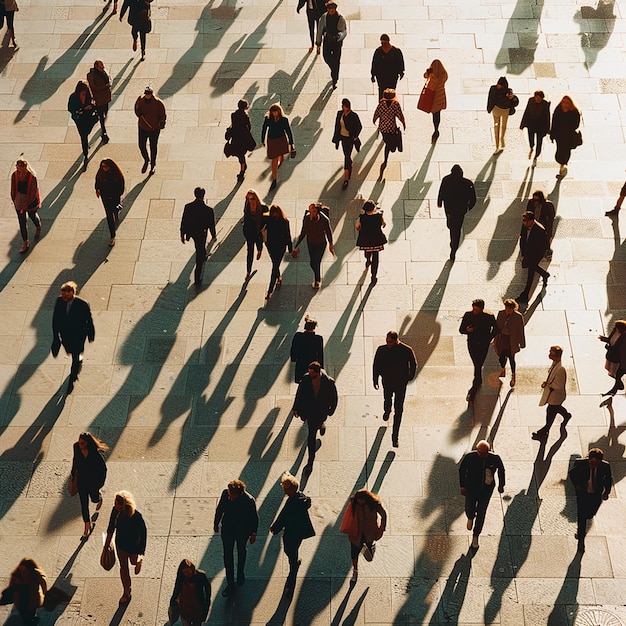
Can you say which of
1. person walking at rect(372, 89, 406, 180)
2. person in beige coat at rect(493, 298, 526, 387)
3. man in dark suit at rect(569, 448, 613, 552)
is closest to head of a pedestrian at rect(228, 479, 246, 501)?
man in dark suit at rect(569, 448, 613, 552)

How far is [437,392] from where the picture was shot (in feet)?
46.1

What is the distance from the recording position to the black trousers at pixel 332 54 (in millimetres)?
18500

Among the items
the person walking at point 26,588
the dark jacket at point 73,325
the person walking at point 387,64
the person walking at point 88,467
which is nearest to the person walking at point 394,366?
the person walking at point 88,467

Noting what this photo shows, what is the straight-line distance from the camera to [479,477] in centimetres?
1166

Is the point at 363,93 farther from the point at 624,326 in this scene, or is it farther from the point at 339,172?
the point at 624,326

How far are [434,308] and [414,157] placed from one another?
11.6 feet

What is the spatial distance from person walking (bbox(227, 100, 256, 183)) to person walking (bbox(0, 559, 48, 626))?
7.92 m

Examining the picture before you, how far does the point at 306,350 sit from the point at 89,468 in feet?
9.58

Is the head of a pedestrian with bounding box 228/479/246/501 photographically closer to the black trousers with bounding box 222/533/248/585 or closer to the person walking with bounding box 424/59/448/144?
the black trousers with bounding box 222/533/248/585

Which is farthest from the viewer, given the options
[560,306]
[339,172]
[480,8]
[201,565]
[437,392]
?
[480,8]

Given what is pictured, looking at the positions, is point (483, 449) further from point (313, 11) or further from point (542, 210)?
point (313, 11)

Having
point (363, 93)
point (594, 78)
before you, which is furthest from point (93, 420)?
point (594, 78)

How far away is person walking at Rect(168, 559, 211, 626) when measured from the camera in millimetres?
10406

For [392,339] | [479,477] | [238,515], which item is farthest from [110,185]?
[479,477]
